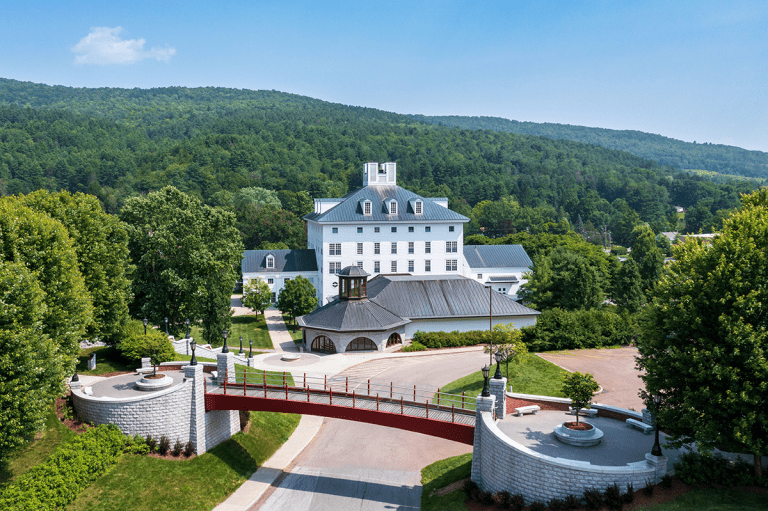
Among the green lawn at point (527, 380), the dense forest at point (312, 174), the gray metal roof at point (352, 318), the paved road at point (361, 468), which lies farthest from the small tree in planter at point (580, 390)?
the dense forest at point (312, 174)

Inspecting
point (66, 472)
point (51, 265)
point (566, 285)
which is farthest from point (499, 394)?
point (566, 285)

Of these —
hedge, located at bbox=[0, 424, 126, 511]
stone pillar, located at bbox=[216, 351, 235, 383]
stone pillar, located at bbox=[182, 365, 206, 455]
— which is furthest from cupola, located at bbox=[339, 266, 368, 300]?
hedge, located at bbox=[0, 424, 126, 511]

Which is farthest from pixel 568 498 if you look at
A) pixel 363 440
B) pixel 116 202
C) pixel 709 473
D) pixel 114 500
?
pixel 116 202

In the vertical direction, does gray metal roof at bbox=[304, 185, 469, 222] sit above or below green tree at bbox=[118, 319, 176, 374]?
above

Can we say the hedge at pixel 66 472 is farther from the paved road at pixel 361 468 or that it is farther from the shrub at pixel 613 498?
the shrub at pixel 613 498

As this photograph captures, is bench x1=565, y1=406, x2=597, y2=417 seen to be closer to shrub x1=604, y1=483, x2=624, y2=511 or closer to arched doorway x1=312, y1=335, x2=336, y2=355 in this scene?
shrub x1=604, y1=483, x2=624, y2=511
